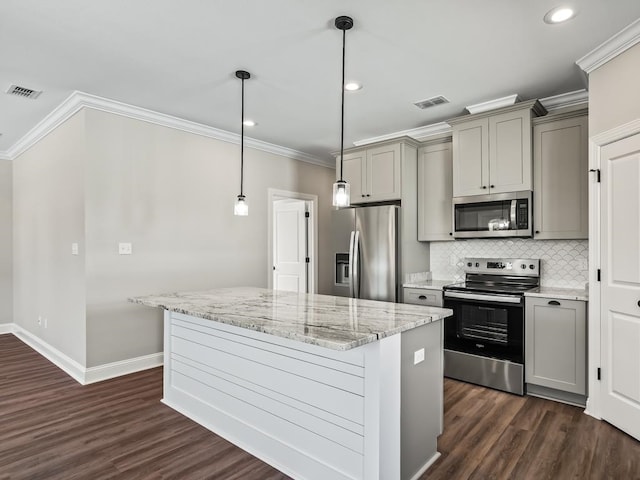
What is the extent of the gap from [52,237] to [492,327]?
14.9ft

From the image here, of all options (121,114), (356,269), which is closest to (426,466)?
(356,269)

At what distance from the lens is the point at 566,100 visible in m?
3.43

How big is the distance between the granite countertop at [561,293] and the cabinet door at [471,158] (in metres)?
1.01

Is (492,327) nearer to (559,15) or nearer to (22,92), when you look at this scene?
(559,15)

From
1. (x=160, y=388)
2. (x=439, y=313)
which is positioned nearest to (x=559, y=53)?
(x=439, y=313)

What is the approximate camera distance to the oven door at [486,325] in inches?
129

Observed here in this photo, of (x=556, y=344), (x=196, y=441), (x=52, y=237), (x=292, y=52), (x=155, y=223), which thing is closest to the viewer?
(x=196, y=441)

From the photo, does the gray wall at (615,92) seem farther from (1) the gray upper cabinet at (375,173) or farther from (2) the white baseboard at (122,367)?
(2) the white baseboard at (122,367)

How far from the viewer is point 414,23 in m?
2.38

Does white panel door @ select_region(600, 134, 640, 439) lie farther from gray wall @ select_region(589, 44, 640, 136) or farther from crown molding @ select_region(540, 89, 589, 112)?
crown molding @ select_region(540, 89, 589, 112)

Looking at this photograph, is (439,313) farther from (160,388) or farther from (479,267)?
(160,388)

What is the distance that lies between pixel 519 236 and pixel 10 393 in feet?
15.2

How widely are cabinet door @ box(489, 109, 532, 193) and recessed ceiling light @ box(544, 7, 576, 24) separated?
1.16m

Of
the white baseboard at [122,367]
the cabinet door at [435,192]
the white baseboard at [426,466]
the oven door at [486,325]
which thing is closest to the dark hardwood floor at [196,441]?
the white baseboard at [426,466]
